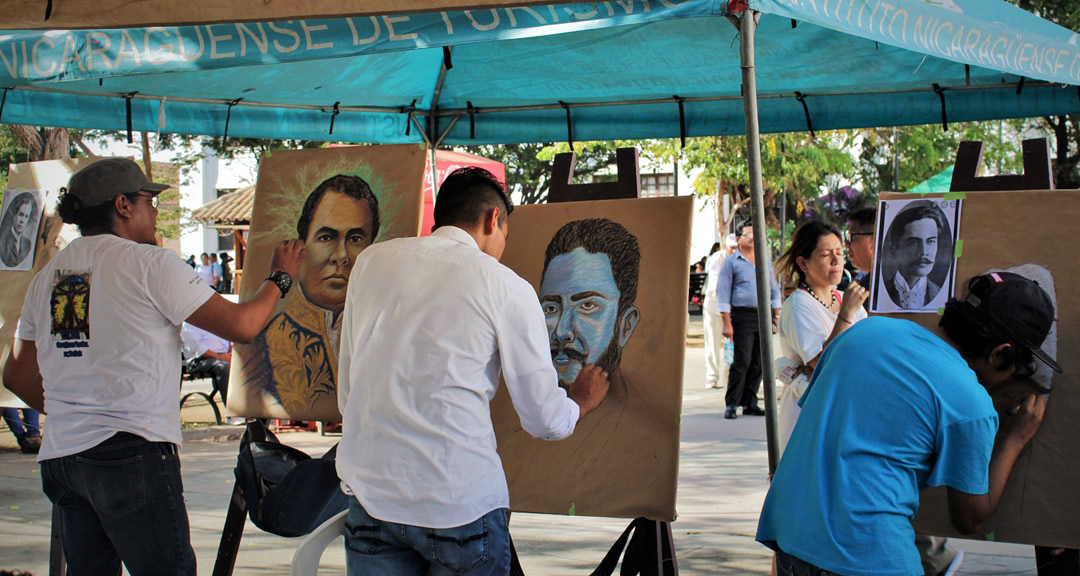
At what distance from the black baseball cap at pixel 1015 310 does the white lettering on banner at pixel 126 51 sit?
2.18 metres

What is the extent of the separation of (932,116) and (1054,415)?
236 centimetres

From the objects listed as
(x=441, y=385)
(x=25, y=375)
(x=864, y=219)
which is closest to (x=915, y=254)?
(x=864, y=219)

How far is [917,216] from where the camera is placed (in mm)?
2971

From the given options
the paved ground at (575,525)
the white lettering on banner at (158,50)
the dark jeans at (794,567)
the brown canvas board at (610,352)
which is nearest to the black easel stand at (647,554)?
the brown canvas board at (610,352)

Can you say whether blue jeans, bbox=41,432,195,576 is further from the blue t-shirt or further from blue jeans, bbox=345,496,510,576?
the blue t-shirt

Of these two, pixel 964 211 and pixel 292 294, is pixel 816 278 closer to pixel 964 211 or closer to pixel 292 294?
pixel 964 211

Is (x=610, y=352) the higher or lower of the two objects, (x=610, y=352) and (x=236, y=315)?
the lower

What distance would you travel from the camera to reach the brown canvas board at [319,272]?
3.43 m

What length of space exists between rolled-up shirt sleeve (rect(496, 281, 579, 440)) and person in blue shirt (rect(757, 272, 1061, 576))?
57cm

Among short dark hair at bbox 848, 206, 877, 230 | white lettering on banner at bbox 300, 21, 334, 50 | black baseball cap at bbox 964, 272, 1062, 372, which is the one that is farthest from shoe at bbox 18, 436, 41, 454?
black baseball cap at bbox 964, 272, 1062, 372

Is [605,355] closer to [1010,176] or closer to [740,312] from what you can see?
[1010,176]

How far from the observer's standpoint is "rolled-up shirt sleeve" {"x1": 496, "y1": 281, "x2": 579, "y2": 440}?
1.96 metres

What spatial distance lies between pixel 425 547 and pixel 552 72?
2.95 meters

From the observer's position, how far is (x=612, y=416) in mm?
2957
